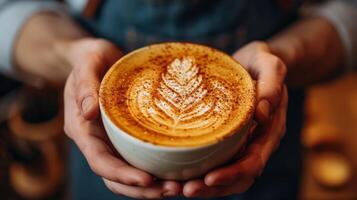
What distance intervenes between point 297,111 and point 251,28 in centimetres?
27

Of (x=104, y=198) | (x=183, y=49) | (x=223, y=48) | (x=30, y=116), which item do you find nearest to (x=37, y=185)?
(x=30, y=116)

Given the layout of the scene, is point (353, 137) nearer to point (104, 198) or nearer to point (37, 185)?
point (104, 198)

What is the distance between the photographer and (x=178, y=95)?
84cm

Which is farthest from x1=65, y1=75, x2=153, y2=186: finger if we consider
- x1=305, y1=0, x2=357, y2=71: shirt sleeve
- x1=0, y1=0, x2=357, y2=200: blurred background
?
x1=0, y1=0, x2=357, y2=200: blurred background

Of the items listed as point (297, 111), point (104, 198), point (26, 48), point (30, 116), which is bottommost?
point (30, 116)

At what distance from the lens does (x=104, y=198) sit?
4.24ft

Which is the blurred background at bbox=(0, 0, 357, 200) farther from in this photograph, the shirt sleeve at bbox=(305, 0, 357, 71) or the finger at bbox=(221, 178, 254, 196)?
the finger at bbox=(221, 178, 254, 196)

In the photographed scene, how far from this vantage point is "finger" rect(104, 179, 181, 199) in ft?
2.48

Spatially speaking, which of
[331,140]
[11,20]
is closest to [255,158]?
[11,20]

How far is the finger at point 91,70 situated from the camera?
0.79m

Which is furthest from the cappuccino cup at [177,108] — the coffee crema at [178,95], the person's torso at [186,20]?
the person's torso at [186,20]

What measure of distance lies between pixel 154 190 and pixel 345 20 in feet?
2.40

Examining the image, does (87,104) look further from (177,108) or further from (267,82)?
(267,82)

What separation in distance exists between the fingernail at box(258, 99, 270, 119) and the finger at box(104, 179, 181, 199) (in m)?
0.17
